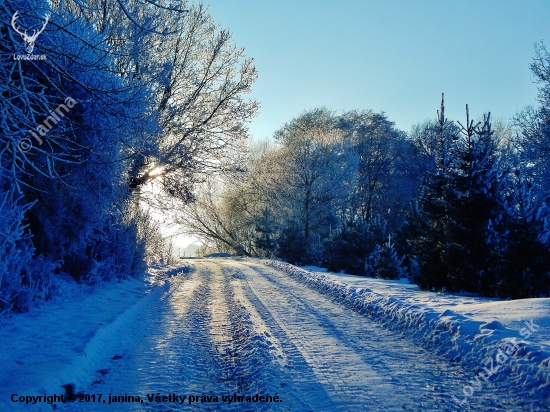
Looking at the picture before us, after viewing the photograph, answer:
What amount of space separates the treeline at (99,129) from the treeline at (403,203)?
12.7ft

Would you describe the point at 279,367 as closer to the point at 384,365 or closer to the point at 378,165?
the point at 384,365

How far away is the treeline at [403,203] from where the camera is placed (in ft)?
35.2

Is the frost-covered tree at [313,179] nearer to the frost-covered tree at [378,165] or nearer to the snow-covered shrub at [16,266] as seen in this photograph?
the frost-covered tree at [378,165]

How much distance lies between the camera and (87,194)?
8.95 m

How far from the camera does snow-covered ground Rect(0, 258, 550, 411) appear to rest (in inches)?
159

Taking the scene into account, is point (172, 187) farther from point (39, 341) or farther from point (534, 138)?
point (534, 138)

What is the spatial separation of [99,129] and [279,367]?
545 cm

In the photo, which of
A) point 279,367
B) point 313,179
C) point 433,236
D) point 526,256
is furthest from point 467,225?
point 313,179

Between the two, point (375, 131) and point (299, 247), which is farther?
point (375, 131)

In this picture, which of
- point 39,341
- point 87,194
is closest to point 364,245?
point 87,194

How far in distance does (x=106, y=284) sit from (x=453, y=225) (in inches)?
381

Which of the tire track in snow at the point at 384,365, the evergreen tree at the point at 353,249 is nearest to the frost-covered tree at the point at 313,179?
the evergreen tree at the point at 353,249

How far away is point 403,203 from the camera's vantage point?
4188 cm

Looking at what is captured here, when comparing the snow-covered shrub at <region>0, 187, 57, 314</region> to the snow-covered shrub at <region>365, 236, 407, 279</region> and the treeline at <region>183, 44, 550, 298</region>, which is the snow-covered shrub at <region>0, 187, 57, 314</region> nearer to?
the treeline at <region>183, 44, 550, 298</region>
